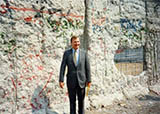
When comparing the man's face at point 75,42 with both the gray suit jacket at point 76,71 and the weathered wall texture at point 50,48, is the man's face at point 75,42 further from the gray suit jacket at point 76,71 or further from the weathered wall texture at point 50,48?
the weathered wall texture at point 50,48

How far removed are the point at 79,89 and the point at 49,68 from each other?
791 millimetres

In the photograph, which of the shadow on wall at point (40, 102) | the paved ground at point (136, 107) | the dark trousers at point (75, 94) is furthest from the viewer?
the paved ground at point (136, 107)

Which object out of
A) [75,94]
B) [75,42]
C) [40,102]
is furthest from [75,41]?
[40,102]

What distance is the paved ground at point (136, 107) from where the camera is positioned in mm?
3826

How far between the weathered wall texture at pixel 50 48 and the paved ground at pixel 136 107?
0.18m

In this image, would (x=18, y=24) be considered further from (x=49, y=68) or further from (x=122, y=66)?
(x=122, y=66)

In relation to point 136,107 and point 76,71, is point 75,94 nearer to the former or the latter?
point 76,71

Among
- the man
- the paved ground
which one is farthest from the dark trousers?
the paved ground

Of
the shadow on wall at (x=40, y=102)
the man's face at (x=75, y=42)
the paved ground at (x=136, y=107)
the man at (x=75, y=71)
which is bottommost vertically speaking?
the paved ground at (x=136, y=107)

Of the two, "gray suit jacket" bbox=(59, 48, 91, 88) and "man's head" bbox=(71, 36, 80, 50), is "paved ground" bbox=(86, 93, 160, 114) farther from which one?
"man's head" bbox=(71, 36, 80, 50)

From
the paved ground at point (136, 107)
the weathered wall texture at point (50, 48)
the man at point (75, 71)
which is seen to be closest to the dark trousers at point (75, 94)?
the man at point (75, 71)

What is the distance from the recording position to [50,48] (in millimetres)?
3410

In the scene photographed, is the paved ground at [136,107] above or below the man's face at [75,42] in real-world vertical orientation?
below

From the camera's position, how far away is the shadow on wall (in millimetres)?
3238
